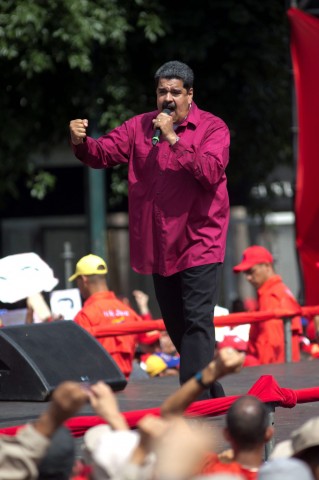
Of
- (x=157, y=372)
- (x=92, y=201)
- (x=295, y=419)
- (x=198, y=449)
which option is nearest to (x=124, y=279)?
(x=92, y=201)

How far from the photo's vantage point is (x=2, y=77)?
1622 cm

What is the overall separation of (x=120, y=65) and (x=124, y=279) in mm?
6357

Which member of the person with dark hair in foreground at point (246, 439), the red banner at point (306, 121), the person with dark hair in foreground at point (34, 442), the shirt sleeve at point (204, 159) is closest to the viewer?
the person with dark hair in foreground at point (34, 442)

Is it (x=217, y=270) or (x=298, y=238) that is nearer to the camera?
(x=217, y=270)

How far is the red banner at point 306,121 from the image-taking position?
14188mm

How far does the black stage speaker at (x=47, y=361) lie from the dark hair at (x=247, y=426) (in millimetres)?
3610

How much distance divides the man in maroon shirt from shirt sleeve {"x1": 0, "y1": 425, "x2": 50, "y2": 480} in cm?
282

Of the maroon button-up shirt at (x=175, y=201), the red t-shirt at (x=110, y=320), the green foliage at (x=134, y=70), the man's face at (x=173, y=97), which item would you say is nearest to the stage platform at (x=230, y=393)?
the red t-shirt at (x=110, y=320)

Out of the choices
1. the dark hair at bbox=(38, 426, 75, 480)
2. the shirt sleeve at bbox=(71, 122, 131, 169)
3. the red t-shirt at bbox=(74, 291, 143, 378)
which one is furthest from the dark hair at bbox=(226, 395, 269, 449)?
the red t-shirt at bbox=(74, 291, 143, 378)

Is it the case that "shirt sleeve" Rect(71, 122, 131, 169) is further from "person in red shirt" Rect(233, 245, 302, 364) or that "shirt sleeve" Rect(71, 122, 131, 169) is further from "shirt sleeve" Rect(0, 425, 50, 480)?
"person in red shirt" Rect(233, 245, 302, 364)

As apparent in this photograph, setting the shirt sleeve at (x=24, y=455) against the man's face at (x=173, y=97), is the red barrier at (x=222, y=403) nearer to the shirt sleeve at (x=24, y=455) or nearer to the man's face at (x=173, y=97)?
Answer: the man's face at (x=173, y=97)

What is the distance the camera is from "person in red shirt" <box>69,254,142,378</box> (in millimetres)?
10227

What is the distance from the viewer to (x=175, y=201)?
7.04 metres

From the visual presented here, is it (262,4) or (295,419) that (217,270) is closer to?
(295,419)
